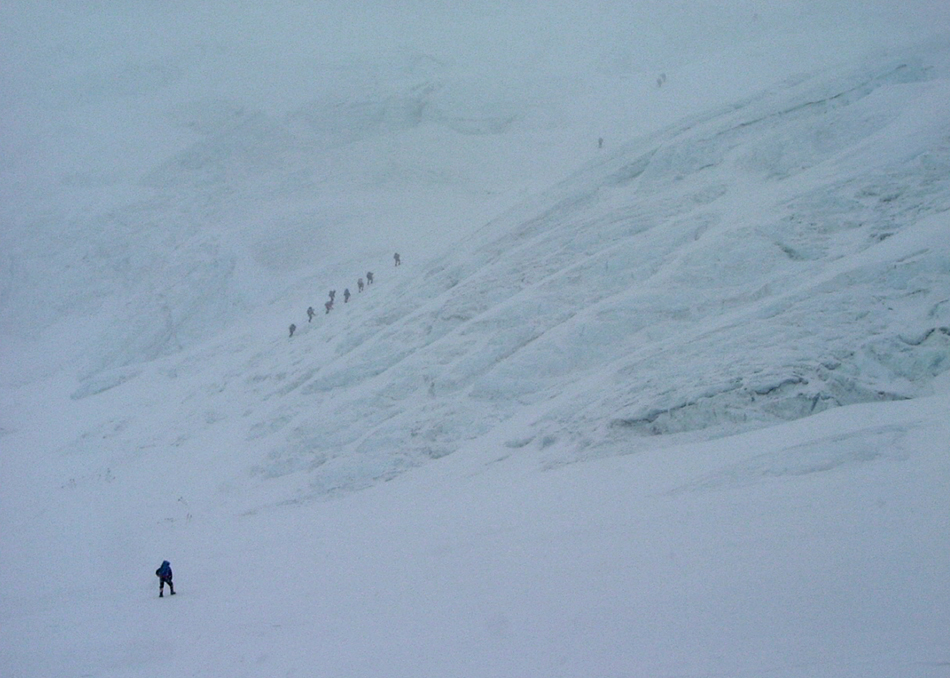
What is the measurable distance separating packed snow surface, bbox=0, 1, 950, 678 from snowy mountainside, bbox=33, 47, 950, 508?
0.29ft

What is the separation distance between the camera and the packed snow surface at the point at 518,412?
7797 millimetres

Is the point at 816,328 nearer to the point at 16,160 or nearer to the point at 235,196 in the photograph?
the point at 235,196

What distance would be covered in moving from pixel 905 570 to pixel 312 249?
32.0m

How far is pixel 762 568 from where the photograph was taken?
765 centimetres

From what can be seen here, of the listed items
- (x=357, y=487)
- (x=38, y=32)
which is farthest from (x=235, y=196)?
(x=38, y=32)

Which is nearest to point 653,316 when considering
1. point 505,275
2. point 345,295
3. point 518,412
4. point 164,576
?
point 518,412

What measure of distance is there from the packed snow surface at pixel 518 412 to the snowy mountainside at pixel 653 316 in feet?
0.29

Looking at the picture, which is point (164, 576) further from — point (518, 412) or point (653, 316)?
point (653, 316)

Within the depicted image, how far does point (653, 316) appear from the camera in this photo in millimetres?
15758

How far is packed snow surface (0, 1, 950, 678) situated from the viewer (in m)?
7.80

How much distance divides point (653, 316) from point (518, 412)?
11.8 feet

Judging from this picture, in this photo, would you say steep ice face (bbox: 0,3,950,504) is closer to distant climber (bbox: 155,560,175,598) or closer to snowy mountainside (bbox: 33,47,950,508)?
snowy mountainside (bbox: 33,47,950,508)

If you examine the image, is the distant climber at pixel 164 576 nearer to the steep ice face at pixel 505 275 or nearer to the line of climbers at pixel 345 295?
the steep ice face at pixel 505 275

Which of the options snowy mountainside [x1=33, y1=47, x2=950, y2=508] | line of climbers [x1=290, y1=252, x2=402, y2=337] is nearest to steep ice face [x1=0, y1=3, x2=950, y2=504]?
snowy mountainside [x1=33, y1=47, x2=950, y2=508]
